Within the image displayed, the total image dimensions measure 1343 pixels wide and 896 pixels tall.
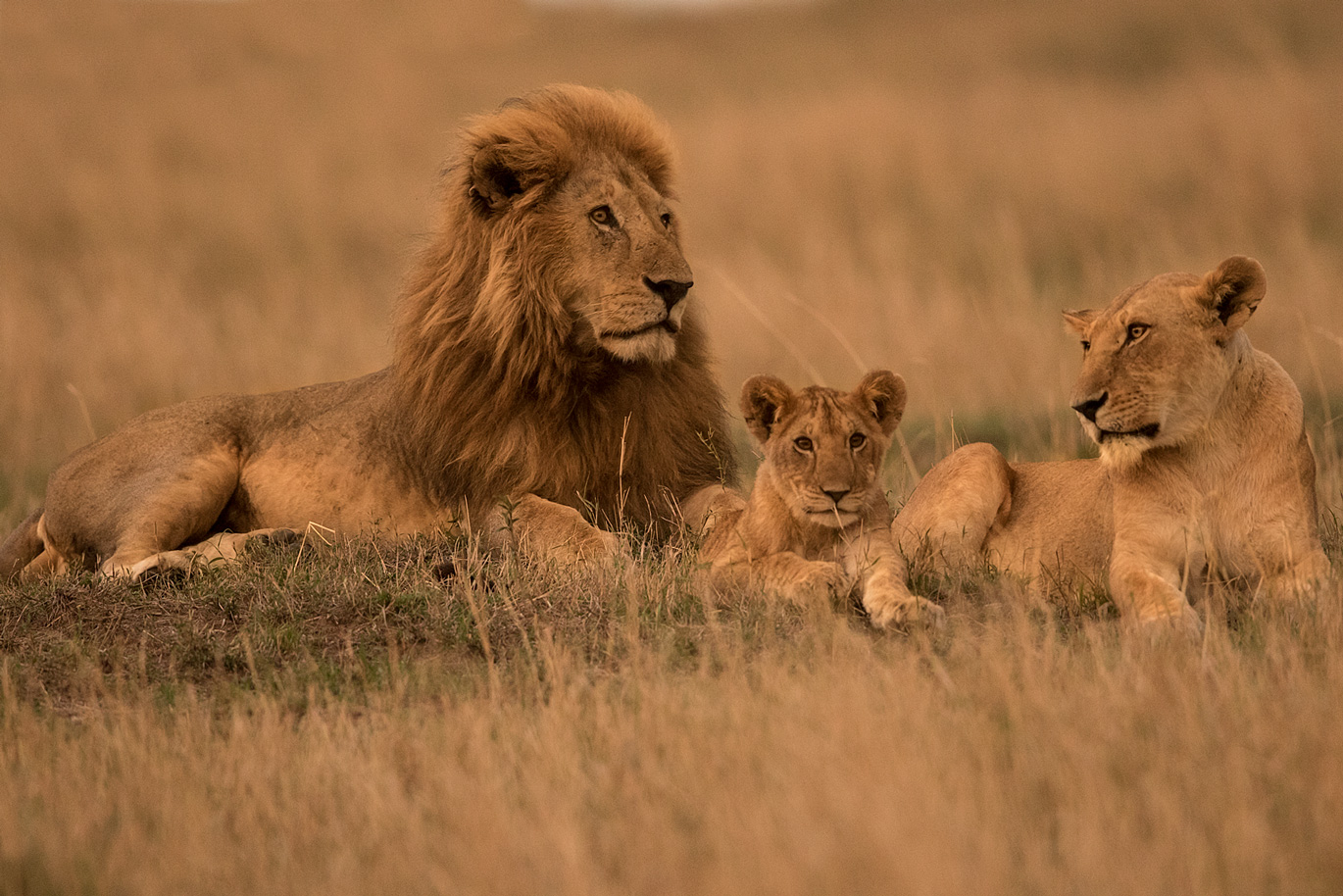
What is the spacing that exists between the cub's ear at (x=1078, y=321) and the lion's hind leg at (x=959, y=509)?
0.76m

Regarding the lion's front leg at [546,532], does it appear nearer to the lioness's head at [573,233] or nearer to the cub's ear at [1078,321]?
the lioness's head at [573,233]

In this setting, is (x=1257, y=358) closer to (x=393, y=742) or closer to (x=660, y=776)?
(x=660, y=776)

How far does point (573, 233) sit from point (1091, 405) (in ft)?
6.85

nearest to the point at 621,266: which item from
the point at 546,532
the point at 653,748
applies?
the point at 546,532

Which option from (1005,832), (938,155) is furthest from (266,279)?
(1005,832)

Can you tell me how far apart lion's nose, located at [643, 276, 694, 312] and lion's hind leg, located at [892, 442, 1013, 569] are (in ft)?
3.61

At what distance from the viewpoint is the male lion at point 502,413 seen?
5.89 meters

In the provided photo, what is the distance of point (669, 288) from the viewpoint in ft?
18.7

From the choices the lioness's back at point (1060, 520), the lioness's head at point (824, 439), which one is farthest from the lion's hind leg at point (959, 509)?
the lioness's head at point (824, 439)

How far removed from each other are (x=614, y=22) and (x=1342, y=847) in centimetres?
3369

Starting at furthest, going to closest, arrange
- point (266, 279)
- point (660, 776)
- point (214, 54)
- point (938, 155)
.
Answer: point (214, 54), point (938, 155), point (266, 279), point (660, 776)

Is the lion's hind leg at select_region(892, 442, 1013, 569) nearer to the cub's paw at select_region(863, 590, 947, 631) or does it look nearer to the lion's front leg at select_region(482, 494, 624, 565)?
the cub's paw at select_region(863, 590, 947, 631)

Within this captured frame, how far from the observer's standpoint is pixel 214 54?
91.6 feet

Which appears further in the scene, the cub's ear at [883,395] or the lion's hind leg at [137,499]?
the lion's hind leg at [137,499]
